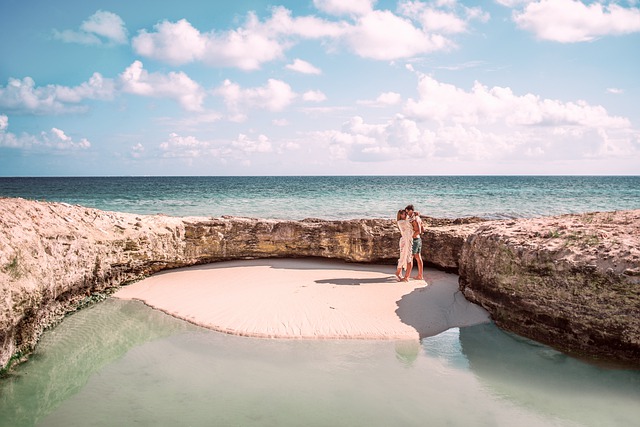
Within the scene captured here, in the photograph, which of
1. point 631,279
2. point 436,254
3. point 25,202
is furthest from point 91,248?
point 631,279

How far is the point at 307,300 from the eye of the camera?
766 cm

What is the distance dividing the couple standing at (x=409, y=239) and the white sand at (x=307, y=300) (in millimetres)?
358

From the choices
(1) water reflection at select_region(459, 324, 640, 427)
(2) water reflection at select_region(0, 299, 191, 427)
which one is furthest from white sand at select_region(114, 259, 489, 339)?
(1) water reflection at select_region(459, 324, 640, 427)

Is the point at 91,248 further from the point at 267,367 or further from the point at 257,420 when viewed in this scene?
the point at 257,420

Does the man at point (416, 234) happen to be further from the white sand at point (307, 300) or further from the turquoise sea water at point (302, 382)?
the turquoise sea water at point (302, 382)

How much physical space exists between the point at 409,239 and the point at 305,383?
4.78 meters

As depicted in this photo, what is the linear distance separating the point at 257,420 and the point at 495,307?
4.48 metres

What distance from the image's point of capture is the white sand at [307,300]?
6.67 metres

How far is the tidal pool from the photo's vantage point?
4.43 meters

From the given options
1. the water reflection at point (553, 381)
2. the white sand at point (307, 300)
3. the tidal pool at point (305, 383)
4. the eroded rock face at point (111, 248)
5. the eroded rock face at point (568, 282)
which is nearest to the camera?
the tidal pool at point (305, 383)

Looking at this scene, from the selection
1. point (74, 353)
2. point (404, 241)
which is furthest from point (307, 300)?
point (74, 353)

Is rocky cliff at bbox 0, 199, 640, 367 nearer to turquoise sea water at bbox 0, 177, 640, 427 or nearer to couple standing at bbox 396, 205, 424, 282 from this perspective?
turquoise sea water at bbox 0, 177, 640, 427

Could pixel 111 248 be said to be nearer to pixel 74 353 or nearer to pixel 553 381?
pixel 74 353

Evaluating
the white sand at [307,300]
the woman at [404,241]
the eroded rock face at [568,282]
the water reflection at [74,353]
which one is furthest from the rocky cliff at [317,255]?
the woman at [404,241]
